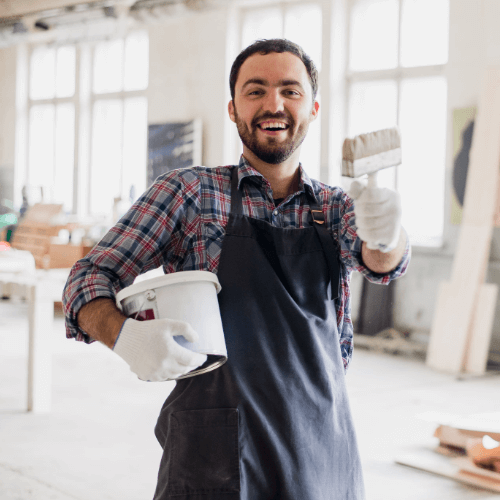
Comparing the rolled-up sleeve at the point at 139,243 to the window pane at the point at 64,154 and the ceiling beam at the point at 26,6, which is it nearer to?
the ceiling beam at the point at 26,6

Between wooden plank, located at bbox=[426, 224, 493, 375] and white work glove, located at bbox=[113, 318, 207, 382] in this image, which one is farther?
wooden plank, located at bbox=[426, 224, 493, 375]

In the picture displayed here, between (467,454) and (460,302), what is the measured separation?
2.20 m

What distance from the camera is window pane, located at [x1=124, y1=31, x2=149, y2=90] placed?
9180 mm

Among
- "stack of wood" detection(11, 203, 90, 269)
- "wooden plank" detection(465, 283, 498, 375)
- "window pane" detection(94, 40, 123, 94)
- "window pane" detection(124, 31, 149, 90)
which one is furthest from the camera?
"window pane" detection(94, 40, 123, 94)

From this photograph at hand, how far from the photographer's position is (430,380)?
16.7 feet

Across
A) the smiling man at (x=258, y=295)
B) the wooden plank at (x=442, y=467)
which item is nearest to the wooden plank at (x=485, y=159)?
the wooden plank at (x=442, y=467)

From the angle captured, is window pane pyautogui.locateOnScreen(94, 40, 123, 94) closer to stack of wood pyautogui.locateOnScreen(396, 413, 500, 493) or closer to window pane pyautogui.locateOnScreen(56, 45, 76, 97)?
window pane pyautogui.locateOnScreen(56, 45, 76, 97)

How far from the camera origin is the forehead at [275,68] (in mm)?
1477

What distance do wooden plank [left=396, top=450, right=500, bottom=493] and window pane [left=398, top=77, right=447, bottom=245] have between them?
3.33 metres

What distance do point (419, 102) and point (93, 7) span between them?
4.32m

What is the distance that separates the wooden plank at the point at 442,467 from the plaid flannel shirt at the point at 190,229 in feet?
6.37

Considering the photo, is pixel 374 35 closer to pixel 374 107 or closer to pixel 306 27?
pixel 374 107

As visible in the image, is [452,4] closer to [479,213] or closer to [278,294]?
[479,213]

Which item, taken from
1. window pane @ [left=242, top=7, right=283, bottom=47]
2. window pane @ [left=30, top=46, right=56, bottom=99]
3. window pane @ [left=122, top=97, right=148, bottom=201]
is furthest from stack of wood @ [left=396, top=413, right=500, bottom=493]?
window pane @ [left=30, top=46, right=56, bottom=99]
